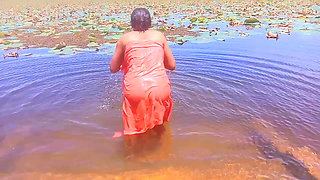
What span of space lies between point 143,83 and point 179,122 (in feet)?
4.10

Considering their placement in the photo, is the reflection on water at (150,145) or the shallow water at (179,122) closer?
the shallow water at (179,122)

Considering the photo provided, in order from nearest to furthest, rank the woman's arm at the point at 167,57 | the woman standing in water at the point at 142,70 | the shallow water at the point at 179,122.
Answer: the shallow water at the point at 179,122 < the woman standing in water at the point at 142,70 < the woman's arm at the point at 167,57

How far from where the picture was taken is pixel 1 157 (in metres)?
4.00

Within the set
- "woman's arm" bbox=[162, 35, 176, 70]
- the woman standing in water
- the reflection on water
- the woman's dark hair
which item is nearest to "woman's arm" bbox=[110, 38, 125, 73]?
the woman standing in water

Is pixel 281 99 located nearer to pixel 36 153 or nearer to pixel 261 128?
pixel 261 128

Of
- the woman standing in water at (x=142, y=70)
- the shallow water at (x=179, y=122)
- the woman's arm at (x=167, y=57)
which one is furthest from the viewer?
the woman's arm at (x=167, y=57)

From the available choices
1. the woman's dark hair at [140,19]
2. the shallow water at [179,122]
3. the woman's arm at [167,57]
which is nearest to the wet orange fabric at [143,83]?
the woman's arm at [167,57]

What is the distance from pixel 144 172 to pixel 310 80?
4561mm

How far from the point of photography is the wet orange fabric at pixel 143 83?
3998 millimetres

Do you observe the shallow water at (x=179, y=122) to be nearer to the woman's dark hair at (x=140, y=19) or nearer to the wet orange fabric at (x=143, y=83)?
the wet orange fabric at (x=143, y=83)

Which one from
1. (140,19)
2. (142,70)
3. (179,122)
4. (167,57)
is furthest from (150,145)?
(140,19)

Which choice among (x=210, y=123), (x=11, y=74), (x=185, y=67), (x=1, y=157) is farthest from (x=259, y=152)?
(x=11, y=74)

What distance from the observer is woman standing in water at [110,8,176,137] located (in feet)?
13.1

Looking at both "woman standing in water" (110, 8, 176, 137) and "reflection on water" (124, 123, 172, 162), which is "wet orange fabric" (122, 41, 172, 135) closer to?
"woman standing in water" (110, 8, 176, 137)
